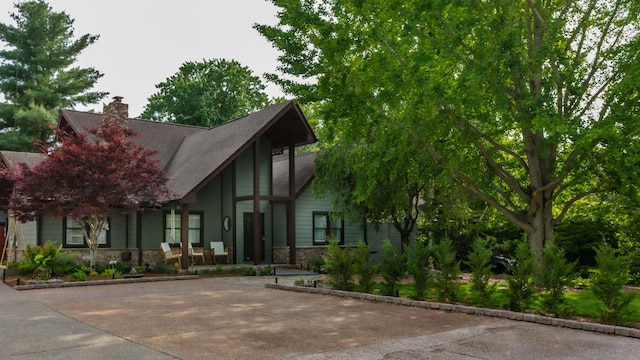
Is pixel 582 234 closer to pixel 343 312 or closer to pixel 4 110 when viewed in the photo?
pixel 343 312

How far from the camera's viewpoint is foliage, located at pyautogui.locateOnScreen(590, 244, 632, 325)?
868cm

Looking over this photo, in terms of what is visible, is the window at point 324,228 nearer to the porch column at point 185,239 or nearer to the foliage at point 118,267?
the porch column at point 185,239

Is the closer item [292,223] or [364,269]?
[364,269]

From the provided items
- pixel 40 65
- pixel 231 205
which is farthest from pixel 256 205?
pixel 40 65

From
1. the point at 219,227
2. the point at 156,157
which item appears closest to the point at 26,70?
the point at 156,157

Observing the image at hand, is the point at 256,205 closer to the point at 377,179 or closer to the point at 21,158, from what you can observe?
the point at 377,179

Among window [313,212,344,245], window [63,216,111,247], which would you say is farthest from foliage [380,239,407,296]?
window [63,216,111,247]

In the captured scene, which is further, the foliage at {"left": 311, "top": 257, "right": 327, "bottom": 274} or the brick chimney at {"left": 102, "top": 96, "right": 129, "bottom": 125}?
the brick chimney at {"left": 102, "top": 96, "right": 129, "bottom": 125}

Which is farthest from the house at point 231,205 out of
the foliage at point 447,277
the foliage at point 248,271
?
the foliage at point 447,277

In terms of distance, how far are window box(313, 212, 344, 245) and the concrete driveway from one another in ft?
37.5

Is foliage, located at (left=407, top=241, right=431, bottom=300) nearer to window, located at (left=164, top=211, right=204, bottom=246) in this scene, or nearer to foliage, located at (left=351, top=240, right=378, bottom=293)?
foliage, located at (left=351, top=240, right=378, bottom=293)

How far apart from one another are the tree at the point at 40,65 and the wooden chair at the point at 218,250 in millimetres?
23847

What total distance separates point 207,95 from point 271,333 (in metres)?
36.7

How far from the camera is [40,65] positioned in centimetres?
4338
